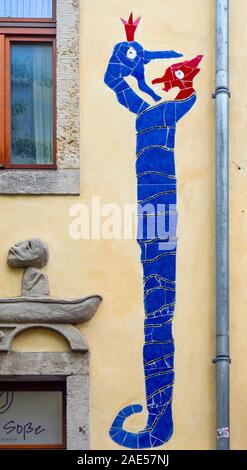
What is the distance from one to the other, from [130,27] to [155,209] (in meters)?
1.55

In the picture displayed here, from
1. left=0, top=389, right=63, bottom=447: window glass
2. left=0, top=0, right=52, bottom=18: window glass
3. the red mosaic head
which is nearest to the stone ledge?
the red mosaic head

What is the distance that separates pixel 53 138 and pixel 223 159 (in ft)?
4.62

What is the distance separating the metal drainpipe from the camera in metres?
10.1

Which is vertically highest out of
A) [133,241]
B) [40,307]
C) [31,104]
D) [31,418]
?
[31,104]

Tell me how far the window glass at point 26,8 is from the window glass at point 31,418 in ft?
10.2

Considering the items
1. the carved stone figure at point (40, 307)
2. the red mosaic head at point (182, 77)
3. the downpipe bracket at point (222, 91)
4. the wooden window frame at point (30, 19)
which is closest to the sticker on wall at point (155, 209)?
the red mosaic head at point (182, 77)

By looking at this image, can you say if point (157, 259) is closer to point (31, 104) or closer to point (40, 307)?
point (40, 307)

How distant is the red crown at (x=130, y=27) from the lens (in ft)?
35.4

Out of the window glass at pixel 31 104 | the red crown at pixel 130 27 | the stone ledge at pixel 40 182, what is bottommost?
the stone ledge at pixel 40 182

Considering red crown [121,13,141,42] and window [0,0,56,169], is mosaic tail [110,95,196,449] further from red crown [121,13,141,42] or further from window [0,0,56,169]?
window [0,0,56,169]

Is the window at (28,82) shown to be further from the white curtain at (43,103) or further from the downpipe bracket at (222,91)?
the downpipe bracket at (222,91)

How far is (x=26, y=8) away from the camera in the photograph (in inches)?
432

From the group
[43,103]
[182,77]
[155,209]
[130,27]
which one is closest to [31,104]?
[43,103]

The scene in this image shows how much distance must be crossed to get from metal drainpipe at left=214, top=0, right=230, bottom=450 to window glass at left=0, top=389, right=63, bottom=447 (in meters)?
1.27
